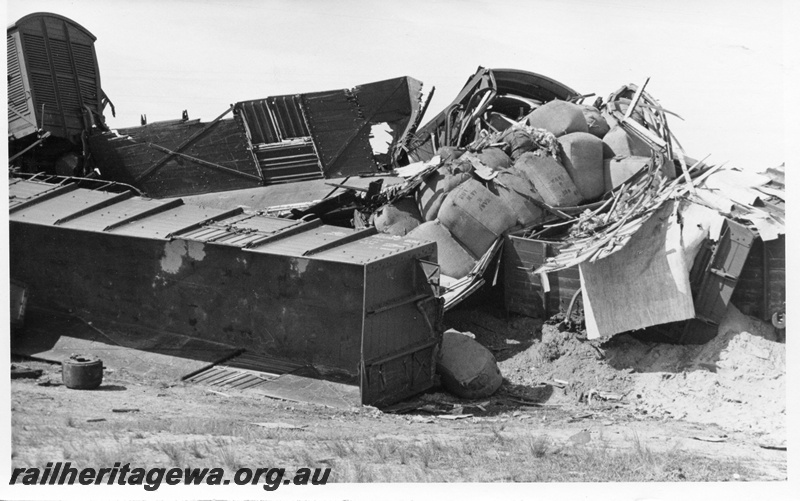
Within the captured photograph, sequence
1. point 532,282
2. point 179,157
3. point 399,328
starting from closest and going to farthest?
point 399,328 < point 532,282 < point 179,157

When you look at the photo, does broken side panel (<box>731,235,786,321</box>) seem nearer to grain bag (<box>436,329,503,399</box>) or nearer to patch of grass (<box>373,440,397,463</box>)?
grain bag (<box>436,329,503,399</box>)

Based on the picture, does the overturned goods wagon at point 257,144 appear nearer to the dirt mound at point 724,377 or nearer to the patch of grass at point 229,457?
the dirt mound at point 724,377

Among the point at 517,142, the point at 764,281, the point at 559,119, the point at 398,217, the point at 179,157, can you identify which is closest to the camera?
the point at 764,281

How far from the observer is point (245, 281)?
12328mm

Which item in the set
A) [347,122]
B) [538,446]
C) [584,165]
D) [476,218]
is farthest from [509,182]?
[538,446]

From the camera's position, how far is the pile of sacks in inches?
587

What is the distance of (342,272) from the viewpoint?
1166 centimetres

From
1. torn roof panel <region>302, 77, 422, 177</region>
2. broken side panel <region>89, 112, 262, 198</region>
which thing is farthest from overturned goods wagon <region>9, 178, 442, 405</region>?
torn roof panel <region>302, 77, 422, 177</region>

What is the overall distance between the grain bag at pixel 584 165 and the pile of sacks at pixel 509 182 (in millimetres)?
15

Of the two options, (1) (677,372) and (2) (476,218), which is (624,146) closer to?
(2) (476,218)

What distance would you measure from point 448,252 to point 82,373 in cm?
555

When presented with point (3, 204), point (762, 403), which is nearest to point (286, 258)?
point (3, 204)

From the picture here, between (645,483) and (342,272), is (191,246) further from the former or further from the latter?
(645,483)

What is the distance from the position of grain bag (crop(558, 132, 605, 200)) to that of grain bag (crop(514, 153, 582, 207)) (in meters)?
0.15
